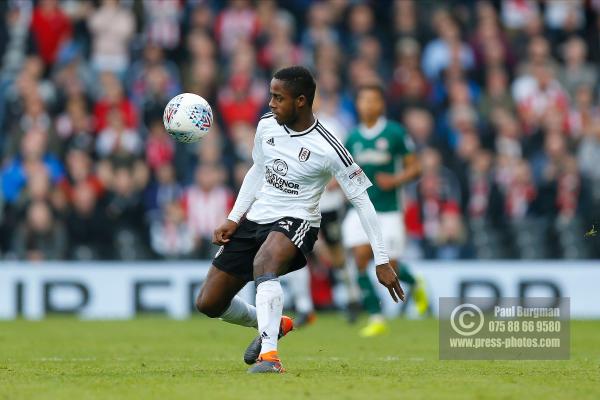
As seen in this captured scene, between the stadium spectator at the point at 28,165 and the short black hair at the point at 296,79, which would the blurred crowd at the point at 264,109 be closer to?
the stadium spectator at the point at 28,165

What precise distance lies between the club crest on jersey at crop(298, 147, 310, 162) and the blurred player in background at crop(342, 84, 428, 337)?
4934mm

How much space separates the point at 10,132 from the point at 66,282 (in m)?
2.86

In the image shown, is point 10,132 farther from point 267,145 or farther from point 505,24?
point 267,145

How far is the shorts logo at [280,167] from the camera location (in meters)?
9.46

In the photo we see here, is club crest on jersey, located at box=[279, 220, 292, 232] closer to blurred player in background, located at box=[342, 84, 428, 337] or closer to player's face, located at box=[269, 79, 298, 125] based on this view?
player's face, located at box=[269, 79, 298, 125]

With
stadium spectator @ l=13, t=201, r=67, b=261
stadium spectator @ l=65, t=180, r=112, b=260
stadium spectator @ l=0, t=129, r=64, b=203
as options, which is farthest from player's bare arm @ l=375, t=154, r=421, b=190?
stadium spectator @ l=0, t=129, r=64, b=203

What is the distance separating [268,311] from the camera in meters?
9.02

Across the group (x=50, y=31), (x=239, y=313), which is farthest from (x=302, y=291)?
(x=50, y=31)

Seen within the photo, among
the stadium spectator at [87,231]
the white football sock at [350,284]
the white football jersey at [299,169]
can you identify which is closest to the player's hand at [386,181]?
the white football sock at [350,284]

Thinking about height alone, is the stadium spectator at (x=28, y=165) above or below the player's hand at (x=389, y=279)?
above

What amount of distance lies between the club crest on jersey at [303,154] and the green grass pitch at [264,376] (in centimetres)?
154

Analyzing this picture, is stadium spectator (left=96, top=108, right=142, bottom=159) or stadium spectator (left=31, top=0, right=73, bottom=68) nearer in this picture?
stadium spectator (left=96, top=108, right=142, bottom=159)

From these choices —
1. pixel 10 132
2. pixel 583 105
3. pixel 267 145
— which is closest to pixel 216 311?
pixel 267 145

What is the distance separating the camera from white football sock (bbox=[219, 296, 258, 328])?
993 cm
